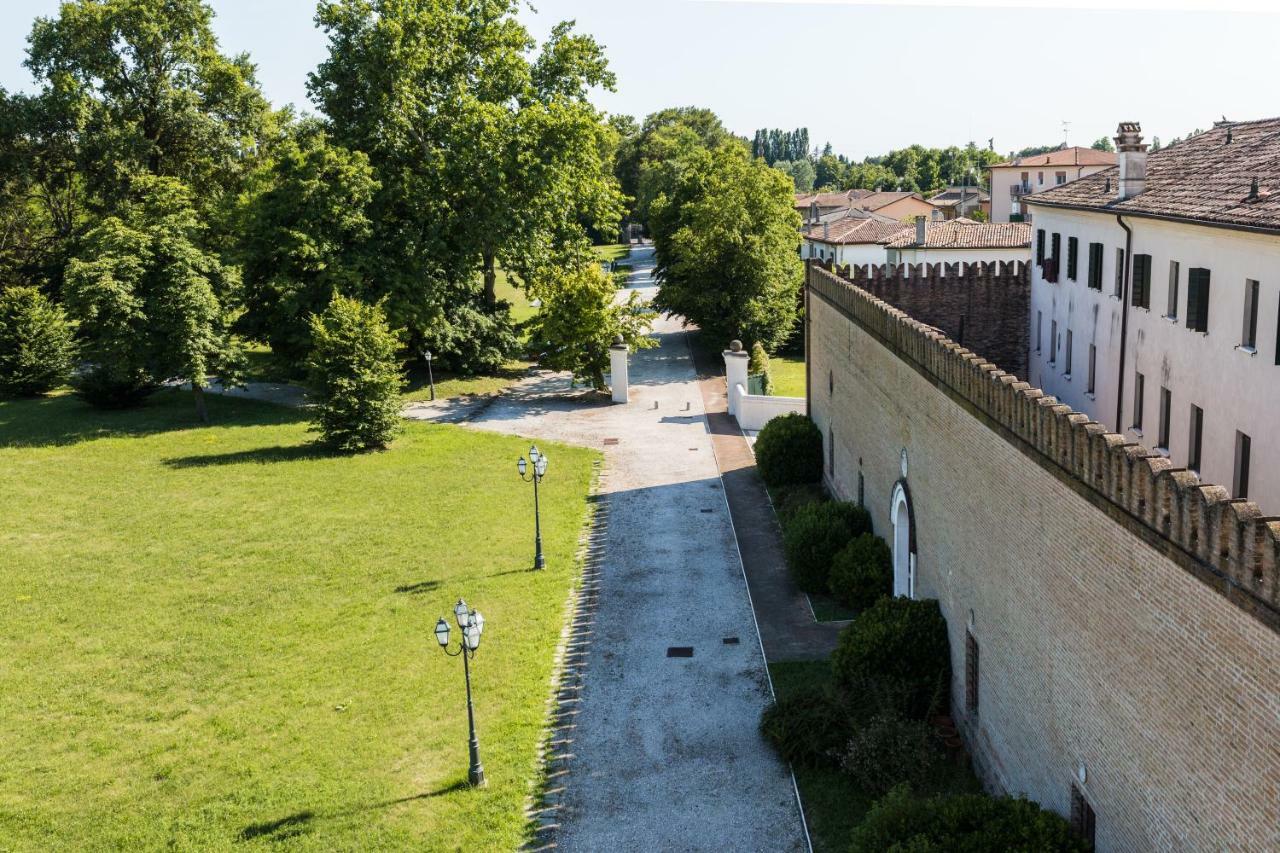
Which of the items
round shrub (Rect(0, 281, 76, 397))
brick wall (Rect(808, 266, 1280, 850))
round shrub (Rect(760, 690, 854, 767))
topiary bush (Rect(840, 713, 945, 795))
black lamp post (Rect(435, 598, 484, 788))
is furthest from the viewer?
round shrub (Rect(0, 281, 76, 397))

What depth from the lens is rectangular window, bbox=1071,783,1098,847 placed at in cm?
1064

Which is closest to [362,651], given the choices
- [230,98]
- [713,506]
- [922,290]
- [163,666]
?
[163,666]

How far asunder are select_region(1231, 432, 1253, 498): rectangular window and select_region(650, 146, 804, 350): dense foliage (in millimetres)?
28727


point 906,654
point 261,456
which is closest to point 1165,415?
point 906,654

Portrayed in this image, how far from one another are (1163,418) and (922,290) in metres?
9.07

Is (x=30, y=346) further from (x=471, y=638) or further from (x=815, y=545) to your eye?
(x=471, y=638)

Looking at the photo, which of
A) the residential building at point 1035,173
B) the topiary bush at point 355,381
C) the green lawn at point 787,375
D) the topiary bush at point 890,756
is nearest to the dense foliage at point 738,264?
the green lawn at point 787,375

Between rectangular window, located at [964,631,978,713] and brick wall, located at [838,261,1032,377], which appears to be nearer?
rectangular window, located at [964,631,978,713]

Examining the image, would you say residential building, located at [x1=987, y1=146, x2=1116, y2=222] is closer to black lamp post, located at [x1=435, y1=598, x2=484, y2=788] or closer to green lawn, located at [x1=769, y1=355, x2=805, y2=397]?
green lawn, located at [x1=769, y1=355, x2=805, y2=397]

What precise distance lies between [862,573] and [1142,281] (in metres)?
8.47

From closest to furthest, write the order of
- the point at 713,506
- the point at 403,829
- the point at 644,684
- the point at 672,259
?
the point at 403,829
the point at 644,684
the point at 713,506
the point at 672,259

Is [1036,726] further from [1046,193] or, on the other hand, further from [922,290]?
[1046,193]

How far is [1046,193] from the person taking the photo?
2998cm

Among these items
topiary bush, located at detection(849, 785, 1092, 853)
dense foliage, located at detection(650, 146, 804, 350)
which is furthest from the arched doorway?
dense foliage, located at detection(650, 146, 804, 350)
